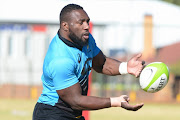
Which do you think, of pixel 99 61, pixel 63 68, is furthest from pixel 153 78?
pixel 63 68

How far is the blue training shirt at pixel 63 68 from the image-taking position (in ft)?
17.0

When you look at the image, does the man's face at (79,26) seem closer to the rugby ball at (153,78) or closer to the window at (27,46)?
the rugby ball at (153,78)

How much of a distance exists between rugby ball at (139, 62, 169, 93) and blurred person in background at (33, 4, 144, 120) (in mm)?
777

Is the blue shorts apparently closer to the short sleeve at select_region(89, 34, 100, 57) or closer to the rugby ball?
the short sleeve at select_region(89, 34, 100, 57)

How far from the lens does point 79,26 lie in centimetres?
534

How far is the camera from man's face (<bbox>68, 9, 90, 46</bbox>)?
17.5 ft

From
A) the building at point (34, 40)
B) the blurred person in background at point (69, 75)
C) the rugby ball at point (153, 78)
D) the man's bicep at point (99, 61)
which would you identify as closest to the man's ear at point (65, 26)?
the blurred person in background at point (69, 75)

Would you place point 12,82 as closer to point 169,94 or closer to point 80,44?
point 169,94

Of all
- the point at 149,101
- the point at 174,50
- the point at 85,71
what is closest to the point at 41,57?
the point at 149,101

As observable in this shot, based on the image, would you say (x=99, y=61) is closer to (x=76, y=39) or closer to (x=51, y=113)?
(x=76, y=39)

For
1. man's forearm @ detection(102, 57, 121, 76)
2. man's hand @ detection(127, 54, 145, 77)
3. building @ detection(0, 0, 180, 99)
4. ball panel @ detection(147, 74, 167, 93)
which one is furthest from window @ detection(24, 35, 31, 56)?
ball panel @ detection(147, 74, 167, 93)

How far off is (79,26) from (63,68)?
55 cm

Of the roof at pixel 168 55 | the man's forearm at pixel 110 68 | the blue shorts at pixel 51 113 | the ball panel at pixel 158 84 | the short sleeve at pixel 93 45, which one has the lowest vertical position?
the roof at pixel 168 55

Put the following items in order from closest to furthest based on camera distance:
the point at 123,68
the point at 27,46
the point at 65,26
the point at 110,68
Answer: the point at 65,26
the point at 123,68
the point at 110,68
the point at 27,46
